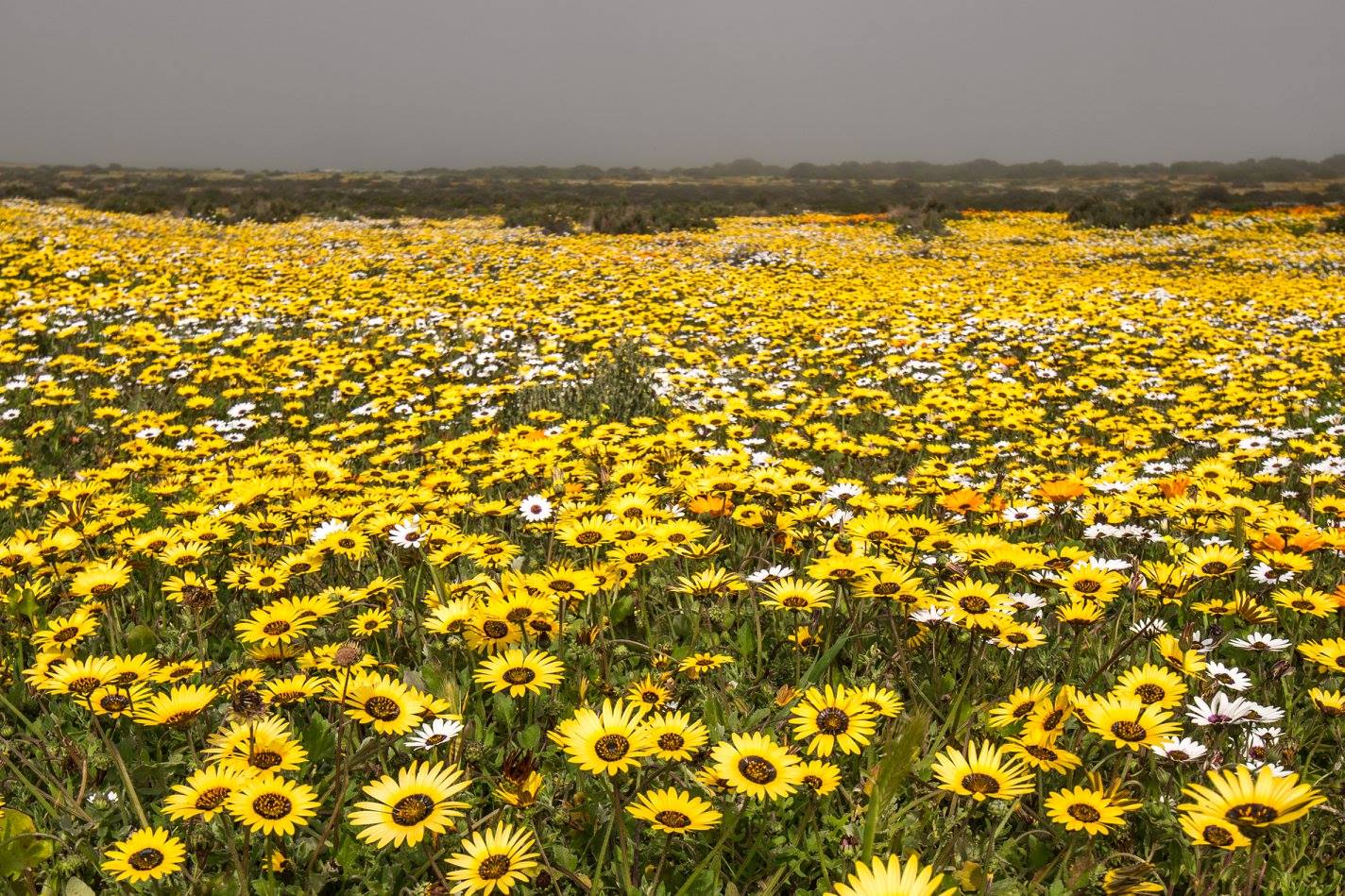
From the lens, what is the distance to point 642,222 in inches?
1107

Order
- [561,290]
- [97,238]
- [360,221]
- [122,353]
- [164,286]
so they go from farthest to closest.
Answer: [360,221] → [97,238] → [561,290] → [164,286] → [122,353]

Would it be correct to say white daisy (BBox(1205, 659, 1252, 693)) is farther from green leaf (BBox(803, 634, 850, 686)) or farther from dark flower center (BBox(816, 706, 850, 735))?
dark flower center (BBox(816, 706, 850, 735))

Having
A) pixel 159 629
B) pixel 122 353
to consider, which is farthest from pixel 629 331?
pixel 159 629

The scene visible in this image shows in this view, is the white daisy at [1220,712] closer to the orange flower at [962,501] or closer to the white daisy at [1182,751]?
the white daisy at [1182,751]

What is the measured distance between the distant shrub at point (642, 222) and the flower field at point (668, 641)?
812 inches

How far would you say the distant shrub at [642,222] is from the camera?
2728 centimetres

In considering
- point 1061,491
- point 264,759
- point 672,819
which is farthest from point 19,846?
point 1061,491

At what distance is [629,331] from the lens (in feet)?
32.7

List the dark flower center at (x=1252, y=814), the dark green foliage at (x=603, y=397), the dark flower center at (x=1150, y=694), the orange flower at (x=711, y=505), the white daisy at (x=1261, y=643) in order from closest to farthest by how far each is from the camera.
A: the dark flower center at (x=1252, y=814) → the dark flower center at (x=1150, y=694) → the white daisy at (x=1261, y=643) → the orange flower at (x=711, y=505) → the dark green foliage at (x=603, y=397)

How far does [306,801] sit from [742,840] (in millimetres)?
1151

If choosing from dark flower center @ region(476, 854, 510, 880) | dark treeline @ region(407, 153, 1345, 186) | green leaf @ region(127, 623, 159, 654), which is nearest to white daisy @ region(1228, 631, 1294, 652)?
dark flower center @ region(476, 854, 510, 880)

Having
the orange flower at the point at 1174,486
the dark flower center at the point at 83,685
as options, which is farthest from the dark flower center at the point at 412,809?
the orange flower at the point at 1174,486

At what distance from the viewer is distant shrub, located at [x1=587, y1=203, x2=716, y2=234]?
27.3 metres

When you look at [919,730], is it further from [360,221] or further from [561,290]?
[360,221]
